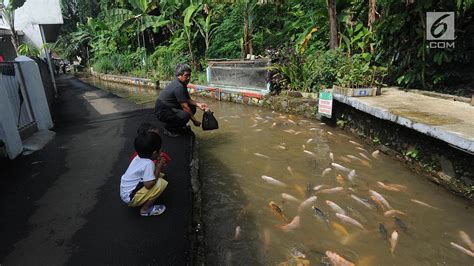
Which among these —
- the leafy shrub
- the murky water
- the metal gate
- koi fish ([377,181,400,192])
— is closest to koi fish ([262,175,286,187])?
the murky water

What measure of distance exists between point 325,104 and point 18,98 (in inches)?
280

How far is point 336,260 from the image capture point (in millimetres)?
3457

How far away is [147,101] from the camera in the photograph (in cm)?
1370

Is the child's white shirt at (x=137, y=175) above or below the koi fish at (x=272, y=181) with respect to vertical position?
above

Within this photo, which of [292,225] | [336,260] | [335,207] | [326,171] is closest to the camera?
[336,260]

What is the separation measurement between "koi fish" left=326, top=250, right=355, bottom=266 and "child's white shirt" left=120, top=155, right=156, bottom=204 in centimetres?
223

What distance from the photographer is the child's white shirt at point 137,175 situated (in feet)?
11.5

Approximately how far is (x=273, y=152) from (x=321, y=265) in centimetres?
355

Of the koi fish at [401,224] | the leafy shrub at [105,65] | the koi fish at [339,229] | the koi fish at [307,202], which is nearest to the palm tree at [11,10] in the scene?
the leafy shrub at [105,65]

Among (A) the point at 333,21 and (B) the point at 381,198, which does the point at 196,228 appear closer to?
(B) the point at 381,198

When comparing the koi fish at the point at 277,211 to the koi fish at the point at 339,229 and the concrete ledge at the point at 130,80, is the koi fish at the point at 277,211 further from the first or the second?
the concrete ledge at the point at 130,80

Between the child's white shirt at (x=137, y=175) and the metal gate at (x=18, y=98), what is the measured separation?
399 cm

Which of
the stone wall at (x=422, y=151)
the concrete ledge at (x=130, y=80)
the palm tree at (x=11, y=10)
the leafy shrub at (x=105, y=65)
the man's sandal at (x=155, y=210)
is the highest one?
the palm tree at (x=11, y=10)

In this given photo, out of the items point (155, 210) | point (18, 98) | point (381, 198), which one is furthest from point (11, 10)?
point (381, 198)
